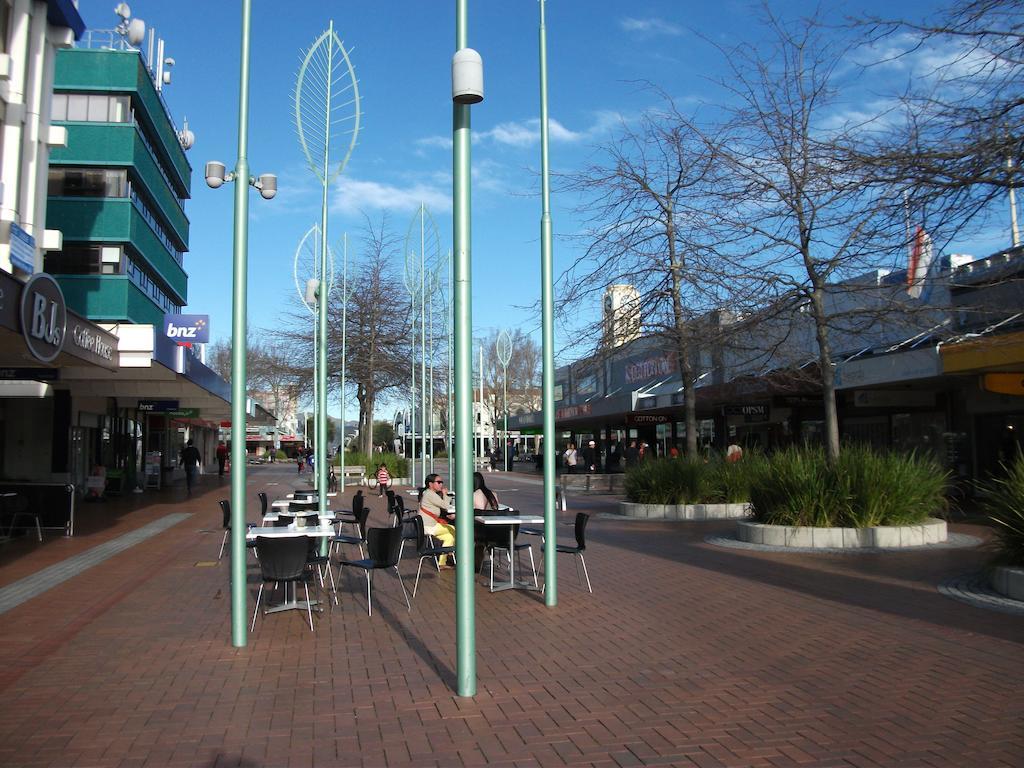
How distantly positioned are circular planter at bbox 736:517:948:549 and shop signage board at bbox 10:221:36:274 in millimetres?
13816

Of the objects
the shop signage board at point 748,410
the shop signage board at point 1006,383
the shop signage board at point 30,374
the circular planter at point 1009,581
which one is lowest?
the circular planter at point 1009,581

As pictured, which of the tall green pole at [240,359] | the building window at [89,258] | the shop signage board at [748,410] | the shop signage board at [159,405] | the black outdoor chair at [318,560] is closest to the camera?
the tall green pole at [240,359]

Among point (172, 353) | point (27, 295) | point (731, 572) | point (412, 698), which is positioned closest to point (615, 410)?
point (172, 353)

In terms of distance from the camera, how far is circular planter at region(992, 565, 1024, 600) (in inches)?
339

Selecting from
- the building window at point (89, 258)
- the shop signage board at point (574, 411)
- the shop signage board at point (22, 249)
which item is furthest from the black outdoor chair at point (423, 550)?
the shop signage board at point (574, 411)

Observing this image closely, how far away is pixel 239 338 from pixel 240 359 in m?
0.20

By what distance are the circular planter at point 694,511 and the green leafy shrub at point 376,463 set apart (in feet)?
58.5

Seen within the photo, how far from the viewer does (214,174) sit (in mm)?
7730

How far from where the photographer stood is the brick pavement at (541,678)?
486cm

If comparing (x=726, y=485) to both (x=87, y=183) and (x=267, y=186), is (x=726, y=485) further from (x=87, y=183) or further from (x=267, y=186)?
(x=87, y=183)

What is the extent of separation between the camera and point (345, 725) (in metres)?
5.28

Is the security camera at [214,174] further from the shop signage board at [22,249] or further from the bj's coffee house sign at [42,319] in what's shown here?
the shop signage board at [22,249]

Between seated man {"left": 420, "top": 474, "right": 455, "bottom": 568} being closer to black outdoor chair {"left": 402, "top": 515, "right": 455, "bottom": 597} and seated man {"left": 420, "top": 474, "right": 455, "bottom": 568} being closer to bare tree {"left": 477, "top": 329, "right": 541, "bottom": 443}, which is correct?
black outdoor chair {"left": 402, "top": 515, "right": 455, "bottom": 597}

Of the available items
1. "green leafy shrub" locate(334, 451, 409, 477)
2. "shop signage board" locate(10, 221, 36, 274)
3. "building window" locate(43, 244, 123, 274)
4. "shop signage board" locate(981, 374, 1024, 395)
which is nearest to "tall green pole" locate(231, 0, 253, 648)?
"shop signage board" locate(10, 221, 36, 274)
